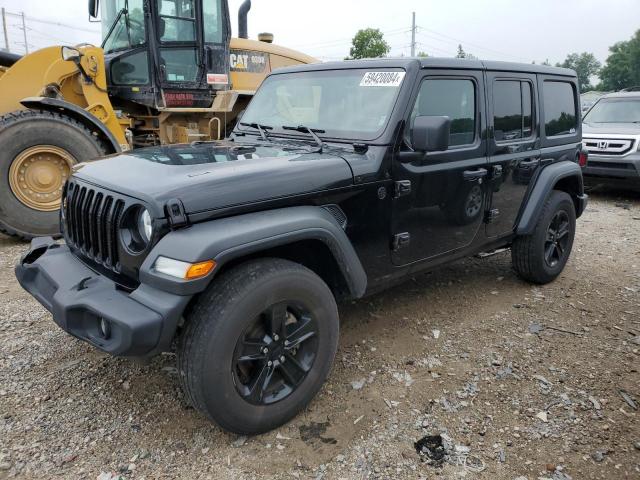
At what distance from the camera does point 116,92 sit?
7.02 meters

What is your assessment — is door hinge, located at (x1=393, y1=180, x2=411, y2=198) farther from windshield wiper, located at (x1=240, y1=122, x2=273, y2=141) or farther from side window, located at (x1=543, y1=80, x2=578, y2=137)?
side window, located at (x1=543, y1=80, x2=578, y2=137)

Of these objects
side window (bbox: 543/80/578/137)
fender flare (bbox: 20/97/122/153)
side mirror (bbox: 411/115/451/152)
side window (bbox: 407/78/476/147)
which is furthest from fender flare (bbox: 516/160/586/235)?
fender flare (bbox: 20/97/122/153)

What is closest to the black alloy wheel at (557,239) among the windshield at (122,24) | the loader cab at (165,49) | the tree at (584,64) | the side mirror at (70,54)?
the loader cab at (165,49)

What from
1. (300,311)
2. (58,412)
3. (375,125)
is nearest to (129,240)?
(300,311)

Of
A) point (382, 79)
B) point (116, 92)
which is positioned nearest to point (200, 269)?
point (382, 79)

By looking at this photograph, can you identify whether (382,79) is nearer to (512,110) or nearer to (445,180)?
(445,180)

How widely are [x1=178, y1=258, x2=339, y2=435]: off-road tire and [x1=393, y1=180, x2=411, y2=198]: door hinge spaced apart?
0.84 m

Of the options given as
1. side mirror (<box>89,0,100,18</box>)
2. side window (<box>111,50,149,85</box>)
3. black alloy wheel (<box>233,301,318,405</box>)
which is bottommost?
black alloy wheel (<box>233,301,318,405</box>)

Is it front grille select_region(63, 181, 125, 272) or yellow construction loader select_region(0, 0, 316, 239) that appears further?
yellow construction loader select_region(0, 0, 316, 239)

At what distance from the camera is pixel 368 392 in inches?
121

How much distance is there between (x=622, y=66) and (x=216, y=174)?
72.7 metres

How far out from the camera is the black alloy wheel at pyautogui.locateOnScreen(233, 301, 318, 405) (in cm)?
254

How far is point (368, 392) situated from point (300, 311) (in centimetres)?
77

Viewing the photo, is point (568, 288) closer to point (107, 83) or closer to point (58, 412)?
point (58, 412)
